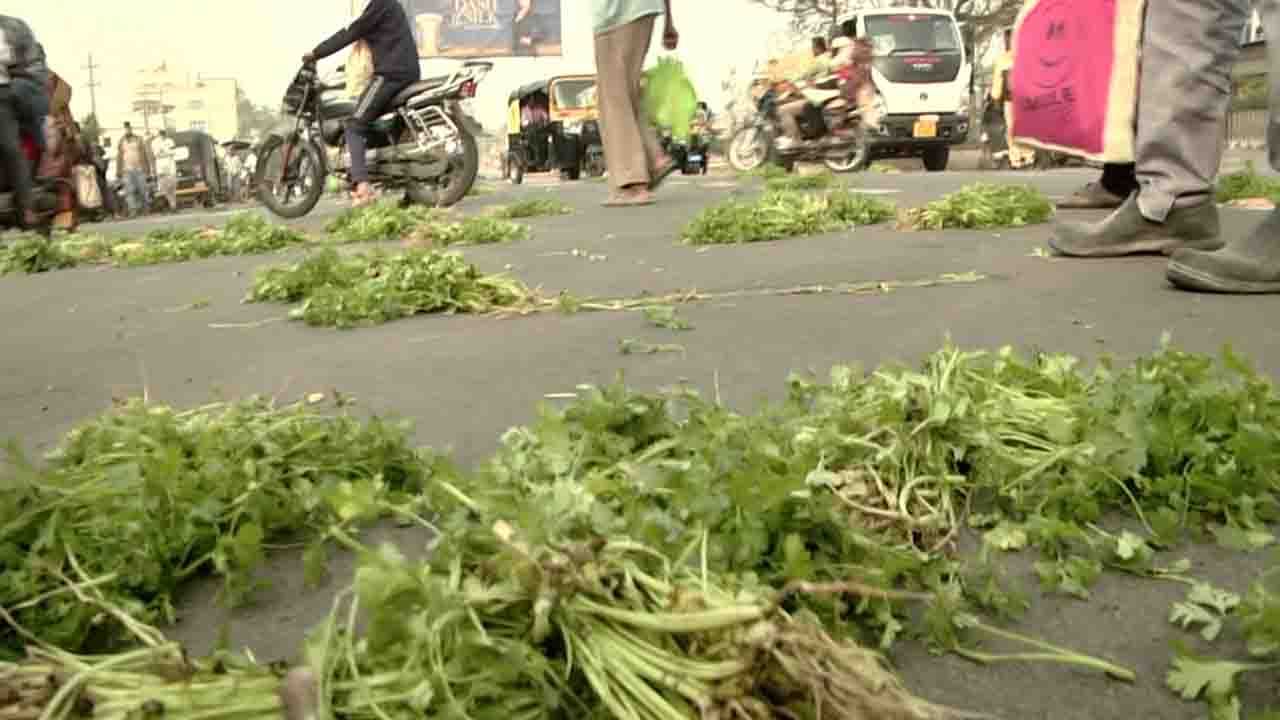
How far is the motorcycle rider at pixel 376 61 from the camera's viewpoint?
1083 centimetres

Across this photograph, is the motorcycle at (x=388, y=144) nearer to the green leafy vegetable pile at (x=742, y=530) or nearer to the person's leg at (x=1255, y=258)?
the person's leg at (x=1255, y=258)

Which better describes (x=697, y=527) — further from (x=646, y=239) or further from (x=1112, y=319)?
(x=646, y=239)

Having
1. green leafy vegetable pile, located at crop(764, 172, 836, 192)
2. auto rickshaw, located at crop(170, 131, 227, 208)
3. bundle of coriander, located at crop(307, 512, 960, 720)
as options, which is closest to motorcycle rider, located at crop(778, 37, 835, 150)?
green leafy vegetable pile, located at crop(764, 172, 836, 192)

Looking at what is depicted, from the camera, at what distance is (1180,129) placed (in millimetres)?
4109

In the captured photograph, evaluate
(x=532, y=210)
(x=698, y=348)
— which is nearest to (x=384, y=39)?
(x=532, y=210)

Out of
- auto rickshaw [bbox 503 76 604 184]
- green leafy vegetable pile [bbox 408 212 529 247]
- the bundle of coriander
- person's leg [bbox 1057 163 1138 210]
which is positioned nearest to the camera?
the bundle of coriander

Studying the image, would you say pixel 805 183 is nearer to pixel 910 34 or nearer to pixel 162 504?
pixel 162 504

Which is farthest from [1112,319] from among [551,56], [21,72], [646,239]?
[551,56]

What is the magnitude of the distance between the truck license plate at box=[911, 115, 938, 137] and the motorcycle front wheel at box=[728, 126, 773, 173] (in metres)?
2.78

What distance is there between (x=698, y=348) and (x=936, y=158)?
20.9m

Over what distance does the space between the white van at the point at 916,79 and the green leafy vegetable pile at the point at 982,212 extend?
50.8ft

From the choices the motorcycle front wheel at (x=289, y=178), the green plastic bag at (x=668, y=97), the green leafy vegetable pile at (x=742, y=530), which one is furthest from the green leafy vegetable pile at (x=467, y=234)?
the green leafy vegetable pile at (x=742, y=530)

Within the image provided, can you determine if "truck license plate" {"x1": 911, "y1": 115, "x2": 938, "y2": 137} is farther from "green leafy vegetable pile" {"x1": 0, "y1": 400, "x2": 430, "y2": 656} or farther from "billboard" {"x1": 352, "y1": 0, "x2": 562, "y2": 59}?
"billboard" {"x1": 352, "y1": 0, "x2": 562, "y2": 59}

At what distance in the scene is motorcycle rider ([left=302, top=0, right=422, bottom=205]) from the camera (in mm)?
10828
